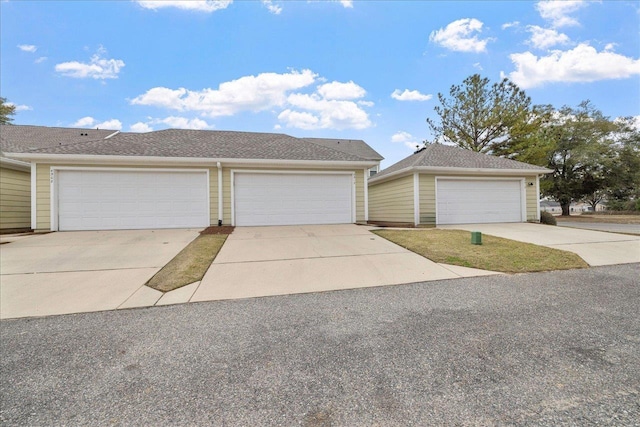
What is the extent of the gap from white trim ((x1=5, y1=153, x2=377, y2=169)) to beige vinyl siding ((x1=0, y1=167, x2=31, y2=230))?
171 cm

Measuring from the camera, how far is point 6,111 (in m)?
21.7

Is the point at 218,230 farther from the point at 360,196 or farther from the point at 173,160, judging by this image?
the point at 360,196

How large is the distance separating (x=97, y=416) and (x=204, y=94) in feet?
59.9

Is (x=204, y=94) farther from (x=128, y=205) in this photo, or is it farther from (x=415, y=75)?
(x=415, y=75)

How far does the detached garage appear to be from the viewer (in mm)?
11141

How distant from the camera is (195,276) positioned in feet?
15.4

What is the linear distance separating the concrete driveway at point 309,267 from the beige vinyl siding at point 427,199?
443 cm

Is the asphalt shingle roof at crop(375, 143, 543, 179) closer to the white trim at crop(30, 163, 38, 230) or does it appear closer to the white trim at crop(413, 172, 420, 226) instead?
the white trim at crop(413, 172, 420, 226)

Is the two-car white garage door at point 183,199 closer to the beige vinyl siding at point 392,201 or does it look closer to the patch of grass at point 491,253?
the beige vinyl siding at point 392,201

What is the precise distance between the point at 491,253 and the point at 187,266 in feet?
20.8

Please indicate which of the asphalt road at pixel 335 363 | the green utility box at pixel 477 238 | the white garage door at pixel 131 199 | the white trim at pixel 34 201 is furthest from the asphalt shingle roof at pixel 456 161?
the white trim at pixel 34 201

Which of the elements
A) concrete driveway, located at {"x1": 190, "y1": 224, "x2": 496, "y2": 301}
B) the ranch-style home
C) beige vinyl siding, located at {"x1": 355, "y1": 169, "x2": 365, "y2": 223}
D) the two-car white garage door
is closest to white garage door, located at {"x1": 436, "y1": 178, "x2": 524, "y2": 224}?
beige vinyl siding, located at {"x1": 355, "y1": 169, "x2": 365, "y2": 223}

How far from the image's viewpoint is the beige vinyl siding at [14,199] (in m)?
9.69

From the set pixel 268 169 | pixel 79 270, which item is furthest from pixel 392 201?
pixel 79 270
